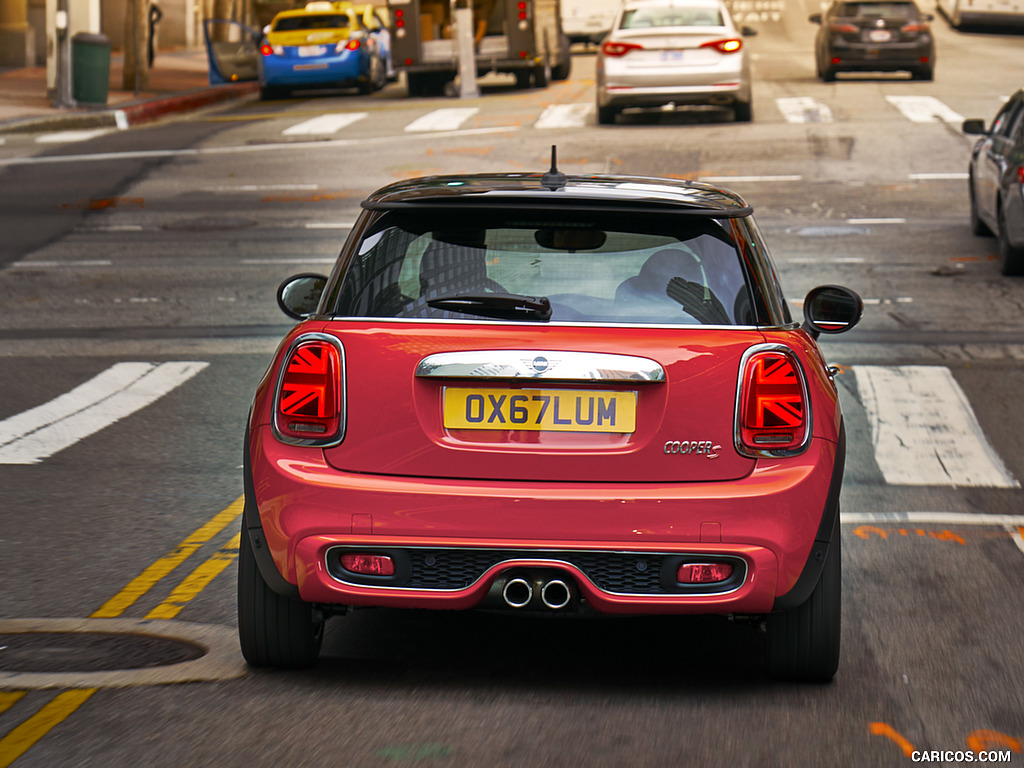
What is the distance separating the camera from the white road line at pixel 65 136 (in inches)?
962

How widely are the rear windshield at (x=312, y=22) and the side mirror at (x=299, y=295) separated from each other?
27936mm

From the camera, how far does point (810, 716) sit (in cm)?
441

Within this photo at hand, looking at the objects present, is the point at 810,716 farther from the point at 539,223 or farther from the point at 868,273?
the point at 868,273

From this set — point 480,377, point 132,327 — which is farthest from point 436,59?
point 480,377

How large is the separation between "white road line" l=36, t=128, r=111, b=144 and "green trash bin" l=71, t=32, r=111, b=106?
3.02 m

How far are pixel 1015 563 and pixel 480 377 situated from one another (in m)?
2.86

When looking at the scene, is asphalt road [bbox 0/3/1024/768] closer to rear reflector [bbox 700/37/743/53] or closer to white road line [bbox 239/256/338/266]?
white road line [bbox 239/256/338/266]

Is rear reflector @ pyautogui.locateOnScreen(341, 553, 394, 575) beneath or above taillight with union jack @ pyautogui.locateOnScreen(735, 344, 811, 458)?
beneath

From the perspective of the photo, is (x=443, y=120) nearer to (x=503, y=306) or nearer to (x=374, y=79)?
(x=374, y=79)

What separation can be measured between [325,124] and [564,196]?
71.8 feet

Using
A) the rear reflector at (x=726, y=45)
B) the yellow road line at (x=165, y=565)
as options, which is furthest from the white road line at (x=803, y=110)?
the yellow road line at (x=165, y=565)

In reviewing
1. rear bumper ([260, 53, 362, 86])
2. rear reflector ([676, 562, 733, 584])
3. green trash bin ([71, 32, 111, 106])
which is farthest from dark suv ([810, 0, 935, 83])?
rear reflector ([676, 562, 733, 584])

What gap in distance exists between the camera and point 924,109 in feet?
83.4

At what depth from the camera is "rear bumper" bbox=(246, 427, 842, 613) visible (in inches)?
171
